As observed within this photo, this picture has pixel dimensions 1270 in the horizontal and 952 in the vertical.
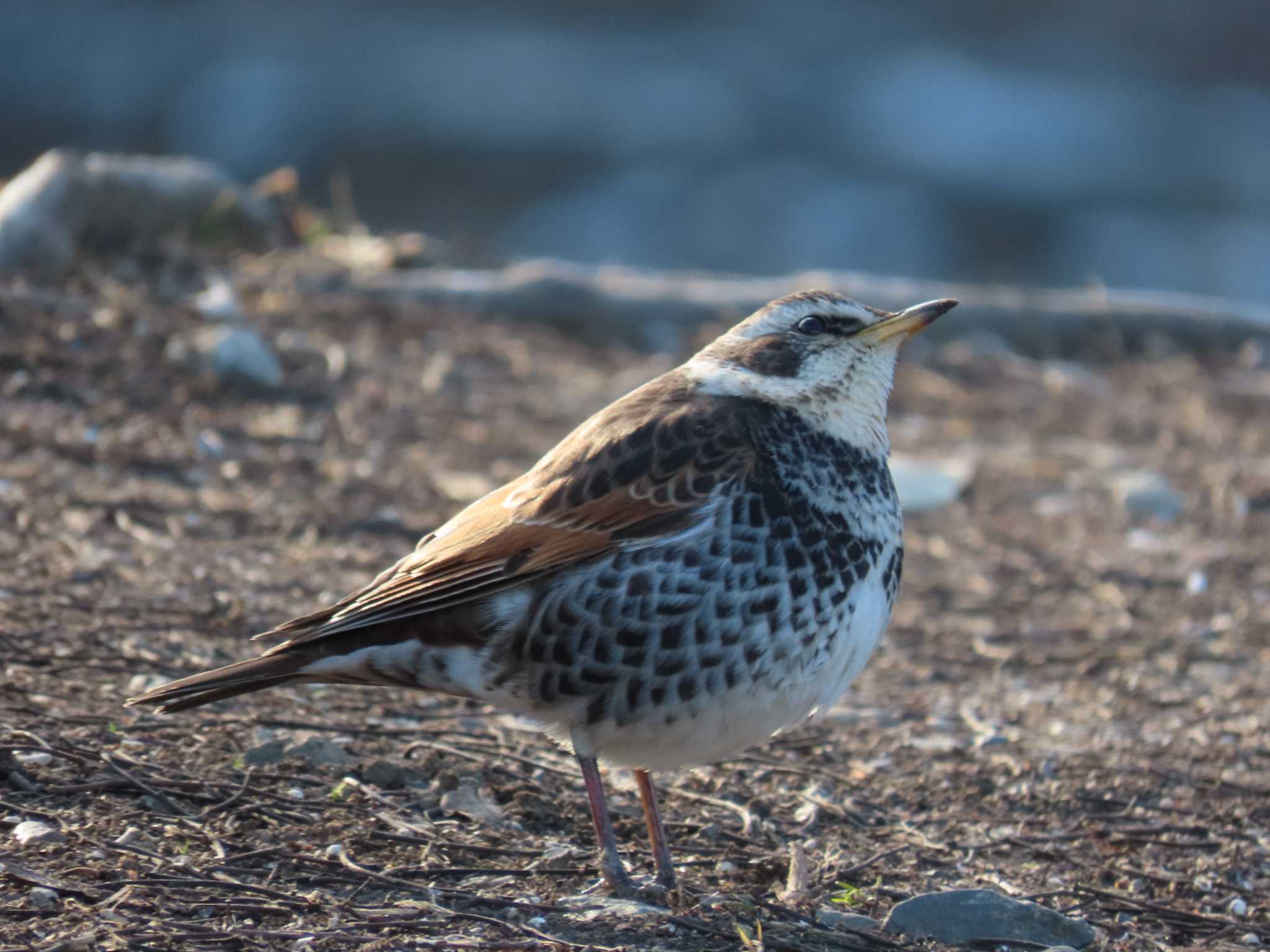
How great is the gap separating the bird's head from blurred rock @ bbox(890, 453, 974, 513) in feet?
10.3

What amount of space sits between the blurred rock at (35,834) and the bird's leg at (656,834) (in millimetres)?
1358

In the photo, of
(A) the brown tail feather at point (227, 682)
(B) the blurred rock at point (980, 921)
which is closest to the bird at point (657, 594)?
(A) the brown tail feather at point (227, 682)

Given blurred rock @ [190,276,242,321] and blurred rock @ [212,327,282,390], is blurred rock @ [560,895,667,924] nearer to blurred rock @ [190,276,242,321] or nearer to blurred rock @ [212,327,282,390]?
blurred rock @ [212,327,282,390]

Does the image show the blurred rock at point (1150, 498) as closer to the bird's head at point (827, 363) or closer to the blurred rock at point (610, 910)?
the bird's head at point (827, 363)

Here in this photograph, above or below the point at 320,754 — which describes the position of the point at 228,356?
above

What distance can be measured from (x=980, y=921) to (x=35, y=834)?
2.14 m

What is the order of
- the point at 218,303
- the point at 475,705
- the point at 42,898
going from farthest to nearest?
the point at 218,303, the point at 475,705, the point at 42,898

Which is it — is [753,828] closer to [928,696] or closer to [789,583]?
[789,583]

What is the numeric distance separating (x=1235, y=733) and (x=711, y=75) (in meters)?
14.2

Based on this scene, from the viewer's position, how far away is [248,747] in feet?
15.0

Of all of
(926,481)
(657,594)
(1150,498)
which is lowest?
(1150,498)

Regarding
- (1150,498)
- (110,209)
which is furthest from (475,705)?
(110,209)

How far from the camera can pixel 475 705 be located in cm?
529

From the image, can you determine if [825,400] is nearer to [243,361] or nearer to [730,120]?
[243,361]
